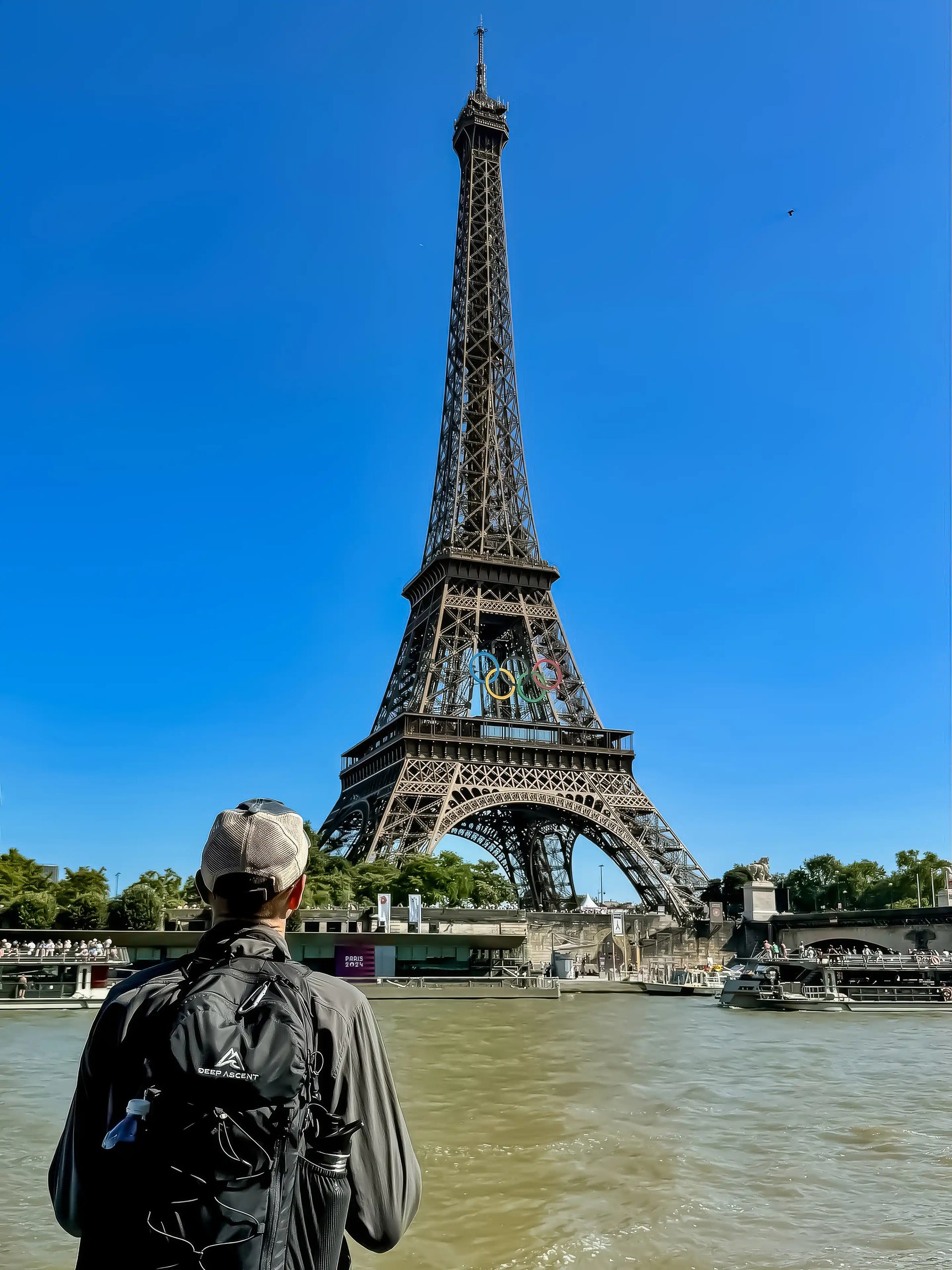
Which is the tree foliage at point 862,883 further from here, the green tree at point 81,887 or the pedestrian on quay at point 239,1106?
the pedestrian on quay at point 239,1106

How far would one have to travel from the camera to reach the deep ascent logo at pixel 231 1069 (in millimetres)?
2270

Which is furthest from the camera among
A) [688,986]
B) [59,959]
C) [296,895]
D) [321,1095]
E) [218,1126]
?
[688,986]

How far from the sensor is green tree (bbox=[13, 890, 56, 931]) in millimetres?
54125

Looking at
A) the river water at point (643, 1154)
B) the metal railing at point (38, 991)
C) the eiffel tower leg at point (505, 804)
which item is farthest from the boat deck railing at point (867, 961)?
the metal railing at point (38, 991)

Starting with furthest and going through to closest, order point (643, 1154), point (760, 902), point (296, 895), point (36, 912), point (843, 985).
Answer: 1. point (760, 902)
2. point (36, 912)
3. point (843, 985)
4. point (643, 1154)
5. point (296, 895)

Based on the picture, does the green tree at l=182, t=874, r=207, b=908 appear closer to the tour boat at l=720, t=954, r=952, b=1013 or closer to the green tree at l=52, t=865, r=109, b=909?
the green tree at l=52, t=865, r=109, b=909

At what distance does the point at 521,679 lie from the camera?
66250mm

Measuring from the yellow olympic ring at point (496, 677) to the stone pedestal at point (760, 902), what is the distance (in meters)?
19.2

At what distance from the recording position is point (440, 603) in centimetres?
6328

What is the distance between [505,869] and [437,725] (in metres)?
19.1

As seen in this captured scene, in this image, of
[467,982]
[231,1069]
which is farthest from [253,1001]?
[467,982]

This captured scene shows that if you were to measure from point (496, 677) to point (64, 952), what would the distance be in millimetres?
30164

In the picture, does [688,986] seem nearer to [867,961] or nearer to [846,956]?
[867,961]

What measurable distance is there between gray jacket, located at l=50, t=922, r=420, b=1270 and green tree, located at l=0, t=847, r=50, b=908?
58.9m
